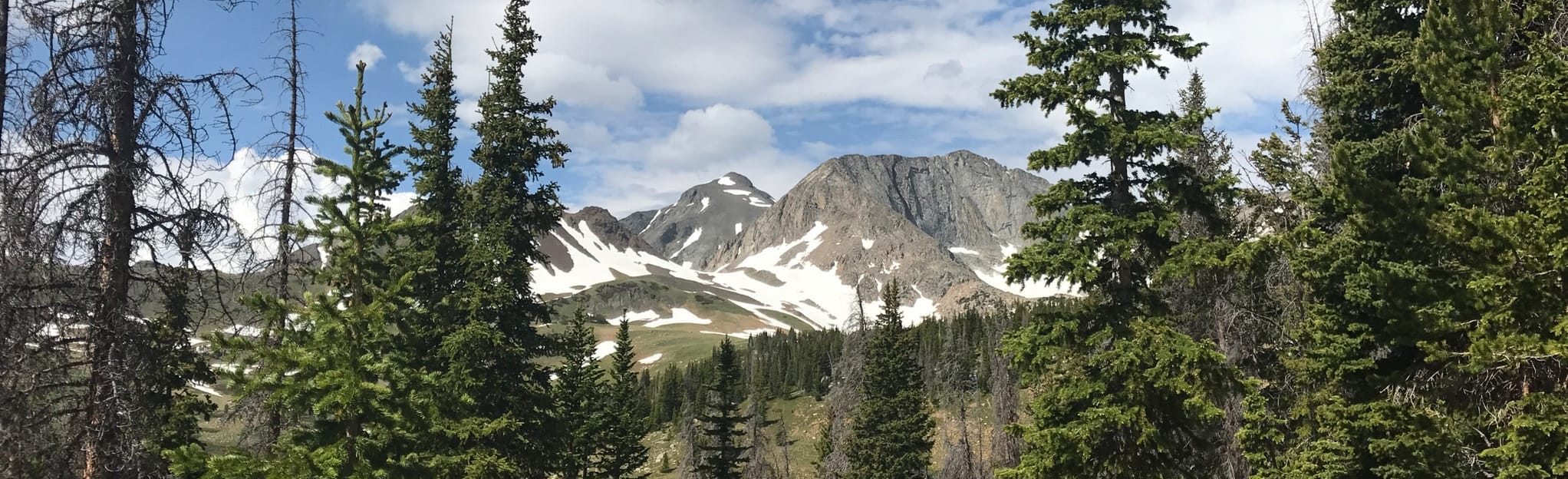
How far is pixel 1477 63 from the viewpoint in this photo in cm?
1130

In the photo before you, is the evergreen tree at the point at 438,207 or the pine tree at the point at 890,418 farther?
the pine tree at the point at 890,418

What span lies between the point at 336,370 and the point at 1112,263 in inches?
437

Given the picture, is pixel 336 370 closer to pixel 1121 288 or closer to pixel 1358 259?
pixel 1121 288

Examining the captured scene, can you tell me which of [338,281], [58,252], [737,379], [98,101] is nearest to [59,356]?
[58,252]

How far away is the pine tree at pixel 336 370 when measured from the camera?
1087 centimetres

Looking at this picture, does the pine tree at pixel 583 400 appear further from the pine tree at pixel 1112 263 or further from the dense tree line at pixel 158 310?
the pine tree at pixel 1112 263

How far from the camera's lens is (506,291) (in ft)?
63.0

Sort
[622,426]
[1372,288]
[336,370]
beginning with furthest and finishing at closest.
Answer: [622,426], [1372,288], [336,370]

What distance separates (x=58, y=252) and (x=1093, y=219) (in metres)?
12.7

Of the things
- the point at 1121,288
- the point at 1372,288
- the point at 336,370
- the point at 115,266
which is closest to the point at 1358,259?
the point at 1372,288

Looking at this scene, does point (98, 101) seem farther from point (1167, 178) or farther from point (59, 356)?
point (1167, 178)

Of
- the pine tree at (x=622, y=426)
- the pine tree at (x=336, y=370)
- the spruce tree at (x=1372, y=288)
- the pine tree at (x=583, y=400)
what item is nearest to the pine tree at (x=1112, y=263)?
the spruce tree at (x=1372, y=288)

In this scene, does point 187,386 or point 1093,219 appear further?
point 187,386

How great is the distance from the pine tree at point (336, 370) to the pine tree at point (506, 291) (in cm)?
624
